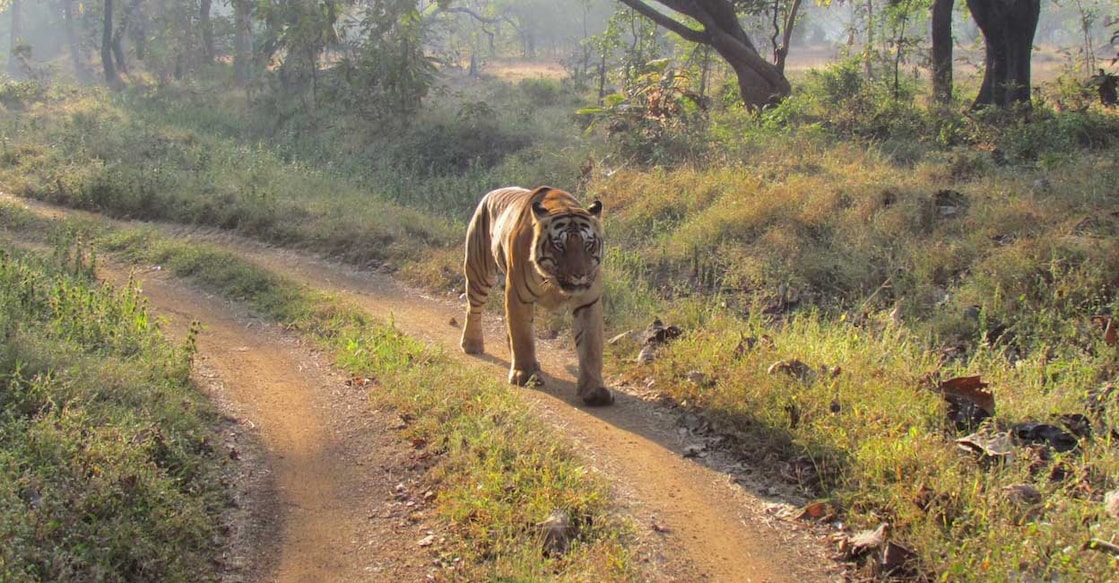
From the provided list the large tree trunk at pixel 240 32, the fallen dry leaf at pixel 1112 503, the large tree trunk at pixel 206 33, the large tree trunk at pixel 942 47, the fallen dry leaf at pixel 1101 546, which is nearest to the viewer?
the fallen dry leaf at pixel 1101 546

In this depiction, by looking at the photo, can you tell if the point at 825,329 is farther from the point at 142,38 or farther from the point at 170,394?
the point at 142,38

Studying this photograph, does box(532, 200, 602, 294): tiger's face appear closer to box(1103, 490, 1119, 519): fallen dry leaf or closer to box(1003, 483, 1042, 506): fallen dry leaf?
Result: box(1003, 483, 1042, 506): fallen dry leaf

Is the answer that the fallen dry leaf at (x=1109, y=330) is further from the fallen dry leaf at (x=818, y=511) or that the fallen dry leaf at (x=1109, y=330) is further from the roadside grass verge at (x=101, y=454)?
the roadside grass verge at (x=101, y=454)

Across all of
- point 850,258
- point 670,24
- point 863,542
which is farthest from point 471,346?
point 670,24

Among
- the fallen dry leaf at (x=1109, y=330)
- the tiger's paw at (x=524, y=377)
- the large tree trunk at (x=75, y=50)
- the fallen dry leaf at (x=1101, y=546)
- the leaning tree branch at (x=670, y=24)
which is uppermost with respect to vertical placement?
the large tree trunk at (x=75, y=50)

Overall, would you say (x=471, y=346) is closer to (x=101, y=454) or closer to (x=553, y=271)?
(x=553, y=271)

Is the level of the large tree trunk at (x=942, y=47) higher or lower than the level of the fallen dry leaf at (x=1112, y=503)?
higher

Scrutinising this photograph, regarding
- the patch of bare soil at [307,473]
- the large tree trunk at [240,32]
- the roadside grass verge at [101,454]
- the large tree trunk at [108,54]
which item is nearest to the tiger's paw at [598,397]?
the patch of bare soil at [307,473]

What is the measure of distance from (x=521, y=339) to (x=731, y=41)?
10403mm

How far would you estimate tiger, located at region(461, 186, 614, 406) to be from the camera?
639cm

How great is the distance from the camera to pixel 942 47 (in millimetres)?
15102

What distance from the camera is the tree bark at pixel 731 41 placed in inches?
621

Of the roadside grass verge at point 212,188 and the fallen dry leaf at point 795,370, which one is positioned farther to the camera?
the roadside grass verge at point 212,188

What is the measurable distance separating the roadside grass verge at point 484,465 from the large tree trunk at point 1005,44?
10.6m
